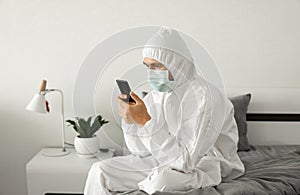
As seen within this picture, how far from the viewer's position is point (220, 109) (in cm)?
212

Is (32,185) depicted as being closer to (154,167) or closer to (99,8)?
(154,167)

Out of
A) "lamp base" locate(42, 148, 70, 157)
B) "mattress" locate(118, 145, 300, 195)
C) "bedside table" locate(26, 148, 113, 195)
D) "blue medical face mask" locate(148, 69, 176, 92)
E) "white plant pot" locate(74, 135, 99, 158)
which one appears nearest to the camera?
"mattress" locate(118, 145, 300, 195)

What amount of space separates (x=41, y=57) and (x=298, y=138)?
173 centimetres

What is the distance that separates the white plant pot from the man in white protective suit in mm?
529

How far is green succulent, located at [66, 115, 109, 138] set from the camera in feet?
9.17

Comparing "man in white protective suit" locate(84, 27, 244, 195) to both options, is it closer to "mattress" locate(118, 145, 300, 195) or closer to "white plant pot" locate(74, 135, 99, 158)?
"mattress" locate(118, 145, 300, 195)

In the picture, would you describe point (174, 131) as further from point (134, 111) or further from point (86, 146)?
point (86, 146)

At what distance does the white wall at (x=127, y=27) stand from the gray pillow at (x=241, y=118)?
15 cm

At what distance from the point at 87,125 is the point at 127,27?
26.5 inches

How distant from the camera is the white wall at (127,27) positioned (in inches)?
114

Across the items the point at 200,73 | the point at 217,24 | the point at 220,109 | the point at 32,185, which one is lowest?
the point at 32,185

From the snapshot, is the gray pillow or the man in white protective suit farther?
the gray pillow

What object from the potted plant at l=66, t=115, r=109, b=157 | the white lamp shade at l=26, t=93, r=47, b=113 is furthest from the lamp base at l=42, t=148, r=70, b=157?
the white lamp shade at l=26, t=93, r=47, b=113

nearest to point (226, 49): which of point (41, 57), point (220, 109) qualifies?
point (220, 109)
